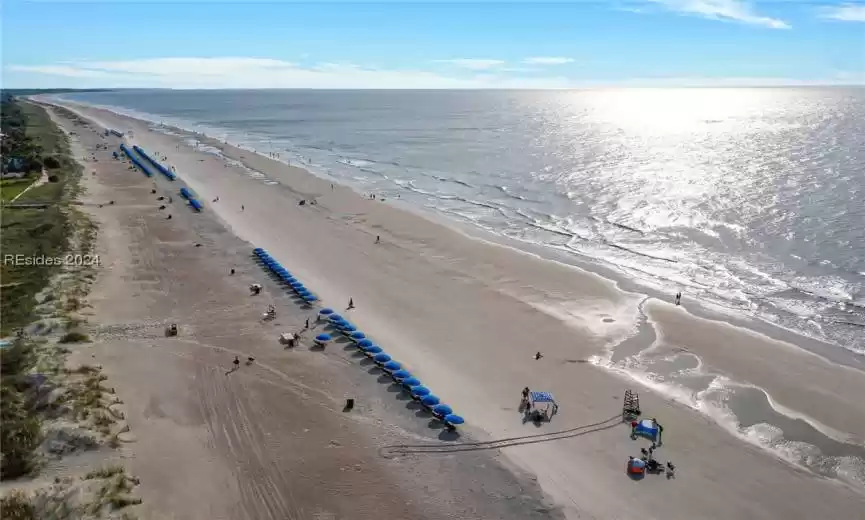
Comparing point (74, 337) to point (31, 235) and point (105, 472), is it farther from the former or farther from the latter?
point (31, 235)

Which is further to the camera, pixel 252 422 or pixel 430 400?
pixel 430 400

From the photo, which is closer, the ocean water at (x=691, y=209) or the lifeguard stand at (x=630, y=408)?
the lifeguard stand at (x=630, y=408)

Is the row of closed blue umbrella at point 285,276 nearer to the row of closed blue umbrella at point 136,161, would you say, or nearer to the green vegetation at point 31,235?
the green vegetation at point 31,235

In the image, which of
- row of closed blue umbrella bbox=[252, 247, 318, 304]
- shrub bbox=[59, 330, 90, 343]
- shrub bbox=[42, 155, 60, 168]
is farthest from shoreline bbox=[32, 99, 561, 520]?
shrub bbox=[42, 155, 60, 168]

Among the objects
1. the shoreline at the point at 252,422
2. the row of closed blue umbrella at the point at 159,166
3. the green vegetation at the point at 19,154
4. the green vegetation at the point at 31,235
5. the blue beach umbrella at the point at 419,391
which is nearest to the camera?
the shoreline at the point at 252,422

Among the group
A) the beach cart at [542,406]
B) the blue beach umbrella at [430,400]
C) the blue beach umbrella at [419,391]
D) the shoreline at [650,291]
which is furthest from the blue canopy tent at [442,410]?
the shoreline at [650,291]

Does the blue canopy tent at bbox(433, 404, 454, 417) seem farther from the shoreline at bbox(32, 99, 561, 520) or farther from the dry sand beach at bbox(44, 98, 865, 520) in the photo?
the dry sand beach at bbox(44, 98, 865, 520)

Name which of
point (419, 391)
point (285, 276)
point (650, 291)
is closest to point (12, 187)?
point (285, 276)
